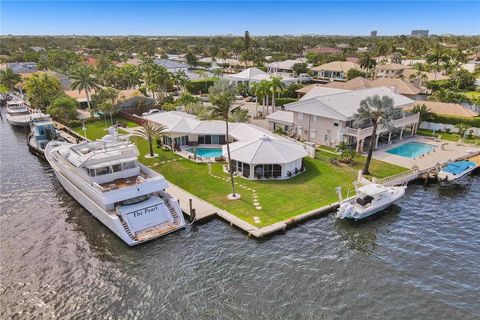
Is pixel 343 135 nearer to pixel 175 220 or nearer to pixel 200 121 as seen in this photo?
pixel 200 121

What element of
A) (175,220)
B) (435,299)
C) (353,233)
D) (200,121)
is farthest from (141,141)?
(435,299)

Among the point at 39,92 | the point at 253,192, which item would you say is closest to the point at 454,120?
the point at 253,192

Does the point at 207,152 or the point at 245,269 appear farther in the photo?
the point at 207,152

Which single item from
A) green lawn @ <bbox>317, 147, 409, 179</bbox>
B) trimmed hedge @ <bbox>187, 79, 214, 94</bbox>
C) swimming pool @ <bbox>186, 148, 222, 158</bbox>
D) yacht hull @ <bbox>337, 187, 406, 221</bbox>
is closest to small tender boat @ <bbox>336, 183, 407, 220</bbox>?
yacht hull @ <bbox>337, 187, 406, 221</bbox>

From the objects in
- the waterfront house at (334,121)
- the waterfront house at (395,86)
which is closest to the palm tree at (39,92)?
the waterfront house at (334,121)

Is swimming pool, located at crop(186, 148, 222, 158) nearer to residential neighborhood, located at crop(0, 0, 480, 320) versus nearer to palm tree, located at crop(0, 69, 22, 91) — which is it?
residential neighborhood, located at crop(0, 0, 480, 320)

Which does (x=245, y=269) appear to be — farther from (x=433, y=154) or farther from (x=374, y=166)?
(x=433, y=154)
